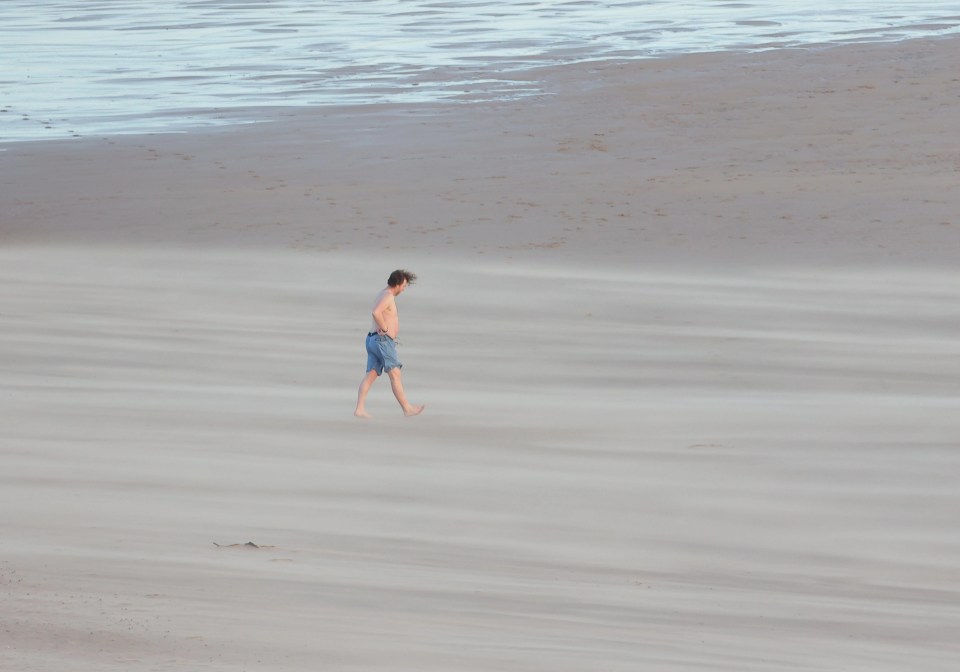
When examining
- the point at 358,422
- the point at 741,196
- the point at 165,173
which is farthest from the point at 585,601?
the point at 165,173

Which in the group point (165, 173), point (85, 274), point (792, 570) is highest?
point (165, 173)

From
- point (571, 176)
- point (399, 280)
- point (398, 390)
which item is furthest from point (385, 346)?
point (571, 176)

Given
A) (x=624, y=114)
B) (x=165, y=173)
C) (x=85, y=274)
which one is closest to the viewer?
(x=85, y=274)

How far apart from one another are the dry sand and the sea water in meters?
1.99

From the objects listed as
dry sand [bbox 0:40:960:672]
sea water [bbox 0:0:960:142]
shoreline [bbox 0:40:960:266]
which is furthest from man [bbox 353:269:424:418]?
sea water [bbox 0:0:960:142]

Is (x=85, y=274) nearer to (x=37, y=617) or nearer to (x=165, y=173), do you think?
(x=165, y=173)

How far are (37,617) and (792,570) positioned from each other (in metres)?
3.05

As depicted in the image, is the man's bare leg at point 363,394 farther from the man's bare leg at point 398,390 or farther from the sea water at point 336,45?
the sea water at point 336,45

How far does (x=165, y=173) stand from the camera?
17203 mm

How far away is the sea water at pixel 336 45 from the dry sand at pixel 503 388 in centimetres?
199

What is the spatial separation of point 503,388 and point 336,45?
1792 centimetres

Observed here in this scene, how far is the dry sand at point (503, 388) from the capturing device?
5504mm

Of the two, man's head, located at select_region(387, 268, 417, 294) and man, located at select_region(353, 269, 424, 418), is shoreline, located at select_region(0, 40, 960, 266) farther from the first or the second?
man's head, located at select_region(387, 268, 417, 294)

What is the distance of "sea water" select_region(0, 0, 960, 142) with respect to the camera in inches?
837
